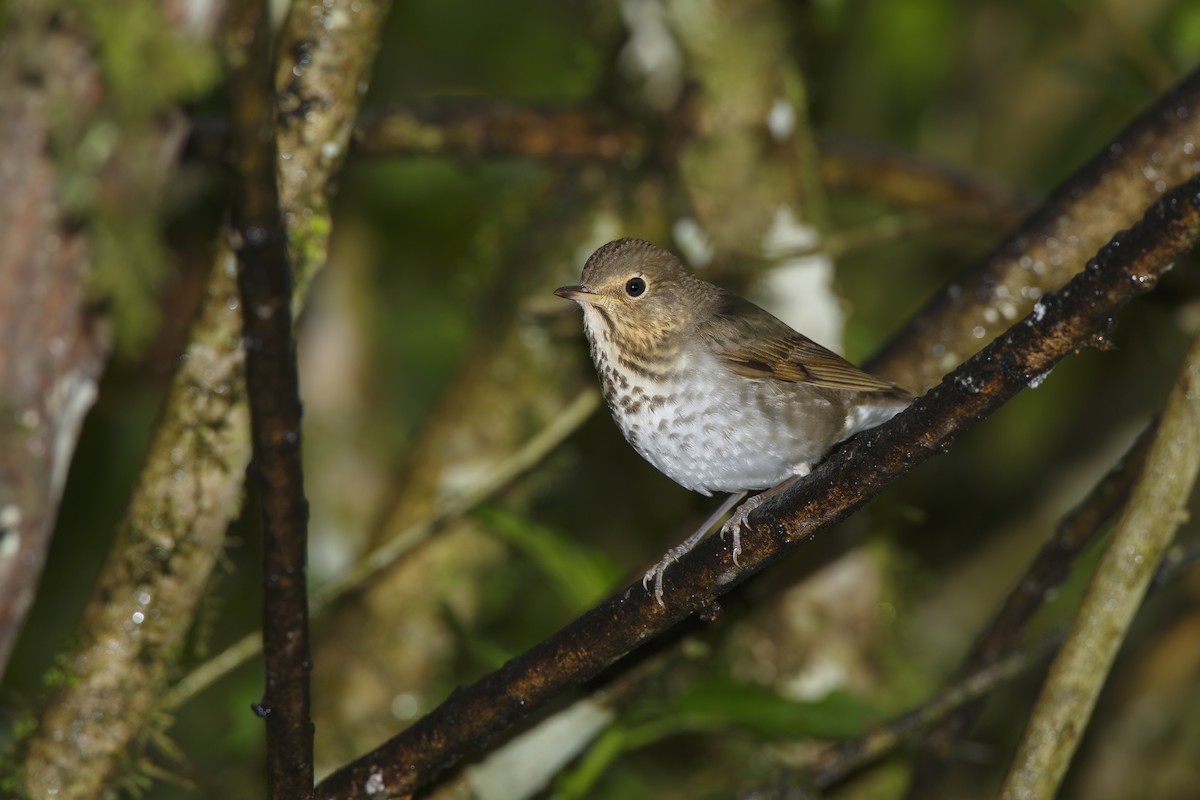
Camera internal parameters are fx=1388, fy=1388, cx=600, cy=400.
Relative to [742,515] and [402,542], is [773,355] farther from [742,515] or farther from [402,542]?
[402,542]

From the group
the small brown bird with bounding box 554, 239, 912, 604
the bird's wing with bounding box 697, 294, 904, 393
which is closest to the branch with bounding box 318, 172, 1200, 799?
the small brown bird with bounding box 554, 239, 912, 604

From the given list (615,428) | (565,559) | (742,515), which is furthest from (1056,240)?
(615,428)

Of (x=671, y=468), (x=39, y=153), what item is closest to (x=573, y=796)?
(x=671, y=468)

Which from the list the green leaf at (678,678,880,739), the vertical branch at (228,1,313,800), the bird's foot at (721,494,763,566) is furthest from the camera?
the green leaf at (678,678,880,739)

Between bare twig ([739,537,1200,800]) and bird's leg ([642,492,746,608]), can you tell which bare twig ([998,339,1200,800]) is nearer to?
bare twig ([739,537,1200,800])

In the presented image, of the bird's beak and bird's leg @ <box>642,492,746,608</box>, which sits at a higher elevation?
the bird's beak

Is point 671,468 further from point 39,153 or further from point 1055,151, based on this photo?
point 1055,151

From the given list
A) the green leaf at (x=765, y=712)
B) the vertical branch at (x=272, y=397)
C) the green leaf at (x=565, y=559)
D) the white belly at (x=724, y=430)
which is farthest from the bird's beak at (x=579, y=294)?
the vertical branch at (x=272, y=397)
